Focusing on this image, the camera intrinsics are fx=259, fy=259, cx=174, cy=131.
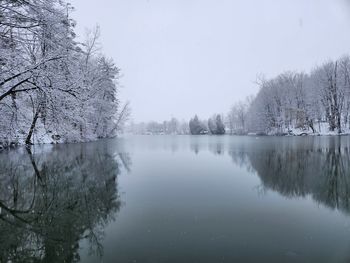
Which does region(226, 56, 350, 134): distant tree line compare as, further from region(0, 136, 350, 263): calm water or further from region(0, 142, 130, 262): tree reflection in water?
region(0, 142, 130, 262): tree reflection in water

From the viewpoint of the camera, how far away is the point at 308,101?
57.3 meters

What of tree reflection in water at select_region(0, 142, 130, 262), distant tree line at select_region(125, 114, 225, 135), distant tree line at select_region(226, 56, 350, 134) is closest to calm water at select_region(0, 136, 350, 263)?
tree reflection in water at select_region(0, 142, 130, 262)

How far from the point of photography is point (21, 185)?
310 inches

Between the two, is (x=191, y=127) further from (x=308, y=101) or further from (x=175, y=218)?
(x=175, y=218)

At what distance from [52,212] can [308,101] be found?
61.5 metres

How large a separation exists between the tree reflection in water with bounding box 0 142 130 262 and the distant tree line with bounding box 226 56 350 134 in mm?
52573

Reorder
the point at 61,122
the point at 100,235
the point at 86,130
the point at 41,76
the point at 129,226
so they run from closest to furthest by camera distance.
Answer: the point at 100,235 → the point at 129,226 → the point at 41,76 → the point at 61,122 → the point at 86,130

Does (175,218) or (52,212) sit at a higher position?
(52,212)

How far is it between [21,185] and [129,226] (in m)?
4.92

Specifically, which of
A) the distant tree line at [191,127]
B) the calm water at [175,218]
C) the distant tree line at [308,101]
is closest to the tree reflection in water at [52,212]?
the calm water at [175,218]

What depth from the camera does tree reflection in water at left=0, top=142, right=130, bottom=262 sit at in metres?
3.89

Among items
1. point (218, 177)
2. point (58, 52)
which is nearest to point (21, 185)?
A: point (58, 52)

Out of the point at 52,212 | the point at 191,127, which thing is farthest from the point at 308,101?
the point at 52,212

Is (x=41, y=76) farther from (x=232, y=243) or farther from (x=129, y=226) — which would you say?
(x=232, y=243)
